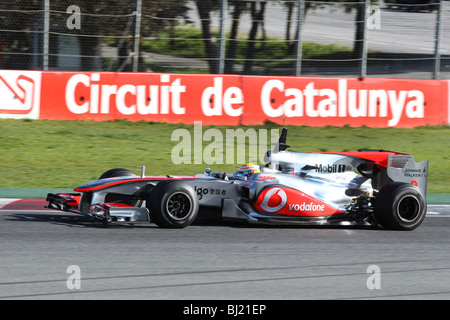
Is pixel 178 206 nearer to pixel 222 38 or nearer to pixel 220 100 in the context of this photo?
pixel 220 100

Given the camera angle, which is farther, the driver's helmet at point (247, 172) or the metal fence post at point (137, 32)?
the metal fence post at point (137, 32)

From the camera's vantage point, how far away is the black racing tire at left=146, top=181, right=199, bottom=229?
6918 mm

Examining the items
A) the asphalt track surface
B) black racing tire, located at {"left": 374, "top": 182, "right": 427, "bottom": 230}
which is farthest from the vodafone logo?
black racing tire, located at {"left": 374, "top": 182, "right": 427, "bottom": 230}

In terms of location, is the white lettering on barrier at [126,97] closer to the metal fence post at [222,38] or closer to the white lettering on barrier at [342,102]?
the metal fence post at [222,38]

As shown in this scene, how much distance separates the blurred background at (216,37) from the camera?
14156 mm

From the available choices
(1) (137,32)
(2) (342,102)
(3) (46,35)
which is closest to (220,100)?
A: (1) (137,32)

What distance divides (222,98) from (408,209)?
7.02 meters

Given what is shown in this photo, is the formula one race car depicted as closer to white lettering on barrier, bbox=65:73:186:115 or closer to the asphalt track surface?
the asphalt track surface

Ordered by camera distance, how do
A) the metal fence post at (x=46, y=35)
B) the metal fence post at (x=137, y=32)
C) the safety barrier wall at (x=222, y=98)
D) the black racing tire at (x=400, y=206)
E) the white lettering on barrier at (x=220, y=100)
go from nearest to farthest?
the black racing tire at (x=400, y=206) → the safety barrier wall at (x=222, y=98) → the metal fence post at (x=46, y=35) → the white lettering on barrier at (x=220, y=100) → the metal fence post at (x=137, y=32)

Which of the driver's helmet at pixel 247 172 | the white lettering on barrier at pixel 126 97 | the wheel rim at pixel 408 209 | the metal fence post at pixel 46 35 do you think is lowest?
the wheel rim at pixel 408 209

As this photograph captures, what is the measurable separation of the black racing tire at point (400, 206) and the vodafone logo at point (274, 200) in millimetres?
1046

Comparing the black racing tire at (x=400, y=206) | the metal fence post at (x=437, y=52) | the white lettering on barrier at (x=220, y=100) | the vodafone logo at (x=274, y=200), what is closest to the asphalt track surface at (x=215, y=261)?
the black racing tire at (x=400, y=206)
